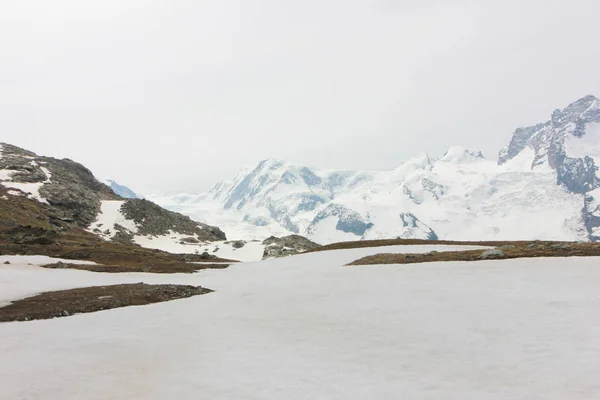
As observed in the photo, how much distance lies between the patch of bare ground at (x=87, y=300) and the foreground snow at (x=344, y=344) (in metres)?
2.73

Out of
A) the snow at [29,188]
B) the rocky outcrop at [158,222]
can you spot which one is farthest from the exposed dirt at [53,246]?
the rocky outcrop at [158,222]

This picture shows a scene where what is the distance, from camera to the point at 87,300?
29125 mm

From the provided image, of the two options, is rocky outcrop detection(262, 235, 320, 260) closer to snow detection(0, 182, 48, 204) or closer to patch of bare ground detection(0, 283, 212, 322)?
patch of bare ground detection(0, 283, 212, 322)

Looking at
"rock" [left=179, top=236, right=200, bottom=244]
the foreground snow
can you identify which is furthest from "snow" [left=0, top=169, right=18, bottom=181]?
the foreground snow

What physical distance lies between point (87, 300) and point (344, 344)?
71.9 feet

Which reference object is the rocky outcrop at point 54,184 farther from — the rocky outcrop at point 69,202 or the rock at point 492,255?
the rock at point 492,255

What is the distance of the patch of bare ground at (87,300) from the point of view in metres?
25.1

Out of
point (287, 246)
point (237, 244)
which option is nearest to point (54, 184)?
point (237, 244)

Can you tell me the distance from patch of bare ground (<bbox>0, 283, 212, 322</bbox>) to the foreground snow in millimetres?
2734

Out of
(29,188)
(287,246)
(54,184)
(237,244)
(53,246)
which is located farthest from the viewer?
(54,184)

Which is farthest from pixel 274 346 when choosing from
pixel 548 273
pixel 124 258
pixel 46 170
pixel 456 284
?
pixel 46 170

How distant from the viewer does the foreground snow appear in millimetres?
13352

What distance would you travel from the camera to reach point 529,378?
12914mm

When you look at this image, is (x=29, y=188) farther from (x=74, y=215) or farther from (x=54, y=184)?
(x=74, y=215)
